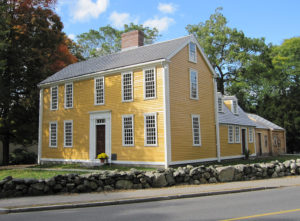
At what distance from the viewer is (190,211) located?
25.2 ft

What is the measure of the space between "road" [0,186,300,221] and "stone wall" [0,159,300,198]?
2.24 metres

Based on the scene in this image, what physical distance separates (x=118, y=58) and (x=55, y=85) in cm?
561

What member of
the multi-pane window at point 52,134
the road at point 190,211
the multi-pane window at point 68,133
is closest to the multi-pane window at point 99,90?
the multi-pane window at point 68,133

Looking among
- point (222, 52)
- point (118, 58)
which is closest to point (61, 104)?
point (118, 58)

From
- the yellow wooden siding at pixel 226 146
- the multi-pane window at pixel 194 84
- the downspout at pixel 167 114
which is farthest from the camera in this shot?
the yellow wooden siding at pixel 226 146

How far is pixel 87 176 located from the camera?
10.9 metres

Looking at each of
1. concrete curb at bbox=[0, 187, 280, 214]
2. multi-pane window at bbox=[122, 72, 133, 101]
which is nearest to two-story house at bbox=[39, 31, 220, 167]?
multi-pane window at bbox=[122, 72, 133, 101]

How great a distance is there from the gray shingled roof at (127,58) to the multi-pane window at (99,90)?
0.70 m

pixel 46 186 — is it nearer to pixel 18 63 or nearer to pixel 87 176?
pixel 87 176

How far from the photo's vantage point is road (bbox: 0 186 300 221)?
697 cm

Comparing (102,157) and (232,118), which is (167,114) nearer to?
(102,157)

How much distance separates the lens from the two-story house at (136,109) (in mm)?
17922

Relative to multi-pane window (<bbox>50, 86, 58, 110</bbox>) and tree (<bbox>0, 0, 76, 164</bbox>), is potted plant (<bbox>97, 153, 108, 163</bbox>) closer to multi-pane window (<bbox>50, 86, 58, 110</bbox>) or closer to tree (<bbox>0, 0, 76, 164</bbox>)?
multi-pane window (<bbox>50, 86, 58, 110</bbox>)

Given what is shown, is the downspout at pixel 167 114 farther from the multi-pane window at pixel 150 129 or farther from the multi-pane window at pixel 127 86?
the multi-pane window at pixel 127 86
